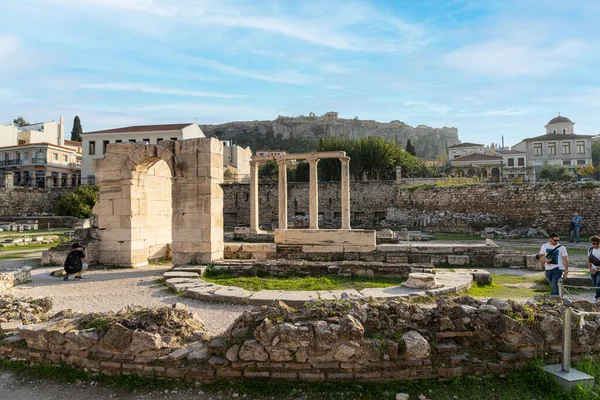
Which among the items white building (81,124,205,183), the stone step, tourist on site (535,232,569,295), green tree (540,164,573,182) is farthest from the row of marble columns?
green tree (540,164,573,182)

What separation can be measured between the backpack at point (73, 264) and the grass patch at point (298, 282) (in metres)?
3.83

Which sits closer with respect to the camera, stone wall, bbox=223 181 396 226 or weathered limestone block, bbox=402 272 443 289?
weathered limestone block, bbox=402 272 443 289

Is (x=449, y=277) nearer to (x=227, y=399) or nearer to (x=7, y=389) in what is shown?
(x=227, y=399)

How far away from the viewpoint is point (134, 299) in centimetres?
911

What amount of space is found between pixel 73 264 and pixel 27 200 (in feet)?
122

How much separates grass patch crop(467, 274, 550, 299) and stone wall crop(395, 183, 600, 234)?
1916cm

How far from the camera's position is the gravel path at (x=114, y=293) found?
8.07 metres

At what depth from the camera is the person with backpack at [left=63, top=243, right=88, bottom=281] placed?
11.6 metres

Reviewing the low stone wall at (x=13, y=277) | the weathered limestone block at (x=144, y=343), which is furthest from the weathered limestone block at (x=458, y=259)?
the low stone wall at (x=13, y=277)

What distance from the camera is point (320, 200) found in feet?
132

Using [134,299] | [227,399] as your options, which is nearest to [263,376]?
[227,399]

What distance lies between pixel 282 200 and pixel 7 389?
15311mm

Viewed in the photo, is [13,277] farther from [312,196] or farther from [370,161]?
[370,161]

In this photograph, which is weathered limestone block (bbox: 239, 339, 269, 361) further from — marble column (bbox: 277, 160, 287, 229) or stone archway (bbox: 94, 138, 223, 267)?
marble column (bbox: 277, 160, 287, 229)
